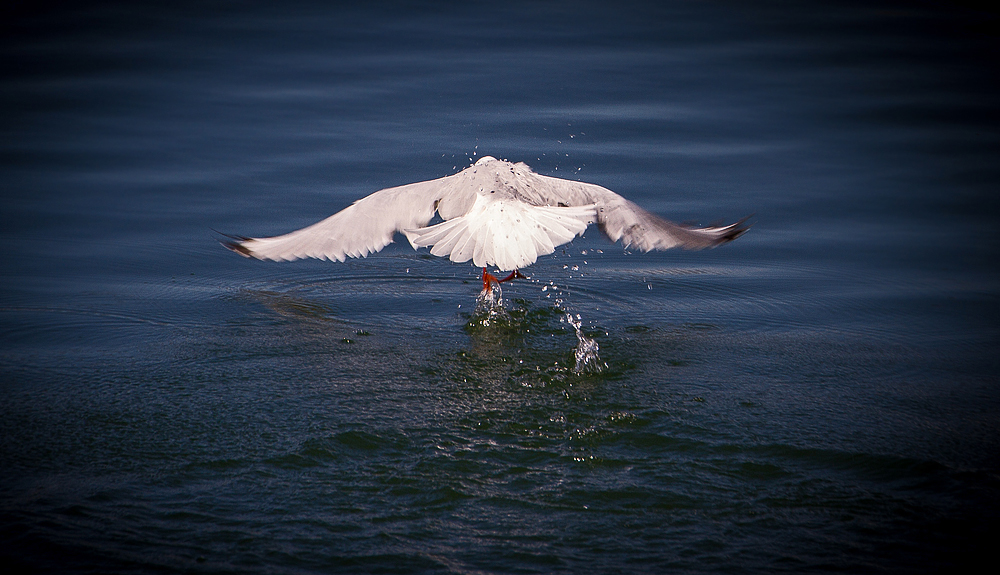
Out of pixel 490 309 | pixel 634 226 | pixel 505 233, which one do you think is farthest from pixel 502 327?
pixel 634 226

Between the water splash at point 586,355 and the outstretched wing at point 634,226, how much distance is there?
0.79 m

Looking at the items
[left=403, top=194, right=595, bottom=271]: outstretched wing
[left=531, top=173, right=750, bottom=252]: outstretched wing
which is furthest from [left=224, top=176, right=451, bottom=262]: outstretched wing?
[left=531, top=173, right=750, bottom=252]: outstretched wing

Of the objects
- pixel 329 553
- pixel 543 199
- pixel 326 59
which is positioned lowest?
pixel 329 553

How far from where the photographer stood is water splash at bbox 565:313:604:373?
3.84 meters

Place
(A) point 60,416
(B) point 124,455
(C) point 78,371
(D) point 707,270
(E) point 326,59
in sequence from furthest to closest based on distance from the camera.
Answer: (E) point 326,59
(D) point 707,270
(C) point 78,371
(A) point 60,416
(B) point 124,455

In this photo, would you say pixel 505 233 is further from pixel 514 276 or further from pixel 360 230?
pixel 360 230

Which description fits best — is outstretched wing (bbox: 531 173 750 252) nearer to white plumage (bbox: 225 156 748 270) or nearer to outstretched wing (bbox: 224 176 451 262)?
white plumage (bbox: 225 156 748 270)

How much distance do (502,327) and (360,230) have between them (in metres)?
1.13

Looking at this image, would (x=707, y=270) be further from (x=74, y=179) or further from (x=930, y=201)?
(x=74, y=179)

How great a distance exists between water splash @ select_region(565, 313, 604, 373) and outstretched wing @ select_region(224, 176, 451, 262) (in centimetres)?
129

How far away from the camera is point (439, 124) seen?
324 inches

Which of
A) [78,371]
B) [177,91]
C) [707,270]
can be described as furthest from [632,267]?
[177,91]

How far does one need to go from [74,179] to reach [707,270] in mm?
5368

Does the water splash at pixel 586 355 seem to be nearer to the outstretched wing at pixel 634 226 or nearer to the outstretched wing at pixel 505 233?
the outstretched wing at pixel 505 233
